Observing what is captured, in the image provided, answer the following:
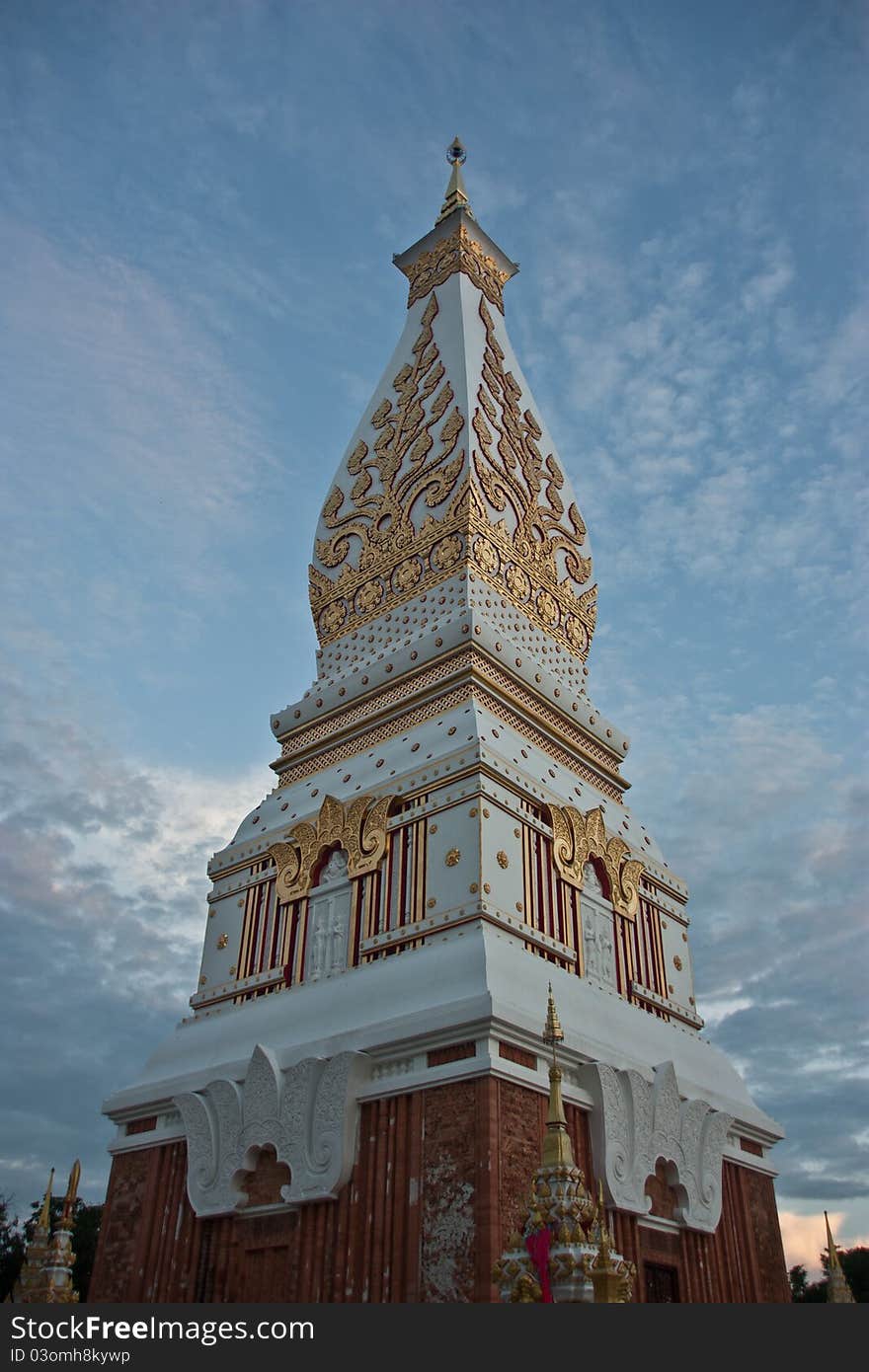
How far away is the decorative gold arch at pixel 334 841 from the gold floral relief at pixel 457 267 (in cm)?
1003

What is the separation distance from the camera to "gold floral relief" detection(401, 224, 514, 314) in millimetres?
18703

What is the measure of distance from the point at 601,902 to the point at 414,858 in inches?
97.2

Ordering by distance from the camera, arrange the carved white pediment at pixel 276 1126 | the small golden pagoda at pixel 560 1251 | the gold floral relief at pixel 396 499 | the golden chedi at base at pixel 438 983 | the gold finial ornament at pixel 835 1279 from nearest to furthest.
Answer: the small golden pagoda at pixel 560 1251 < the golden chedi at base at pixel 438 983 < the carved white pediment at pixel 276 1126 < the gold finial ornament at pixel 835 1279 < the gold floral relief at pixel 396 499

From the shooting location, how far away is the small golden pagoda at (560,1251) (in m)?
6.54

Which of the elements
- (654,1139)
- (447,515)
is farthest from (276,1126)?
(447,515)

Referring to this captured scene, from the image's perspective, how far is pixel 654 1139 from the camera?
10.5m

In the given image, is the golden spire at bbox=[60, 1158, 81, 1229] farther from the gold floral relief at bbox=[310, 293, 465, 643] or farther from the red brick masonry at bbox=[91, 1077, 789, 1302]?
the gold floral relief at bbox=[310, 293, 465, 643]

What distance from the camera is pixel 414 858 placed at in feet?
38.0

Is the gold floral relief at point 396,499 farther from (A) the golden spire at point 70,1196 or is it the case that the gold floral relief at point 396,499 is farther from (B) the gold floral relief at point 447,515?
(A) the golden spire at point 70,1196

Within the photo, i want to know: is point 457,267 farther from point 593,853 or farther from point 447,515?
point 593,853

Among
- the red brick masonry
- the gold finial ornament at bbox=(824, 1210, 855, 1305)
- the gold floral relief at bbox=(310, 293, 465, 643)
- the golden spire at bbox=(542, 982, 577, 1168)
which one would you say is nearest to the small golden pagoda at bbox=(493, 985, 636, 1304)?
the golden spire at bbox=(542, 982, 577, 1168)

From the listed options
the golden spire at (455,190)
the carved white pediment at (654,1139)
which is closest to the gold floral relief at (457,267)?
the golden spire at (455,190)

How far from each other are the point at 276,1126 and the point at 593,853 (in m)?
4.74

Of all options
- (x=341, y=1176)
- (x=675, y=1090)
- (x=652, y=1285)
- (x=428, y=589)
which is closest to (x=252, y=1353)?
(x=341, y=1176)
